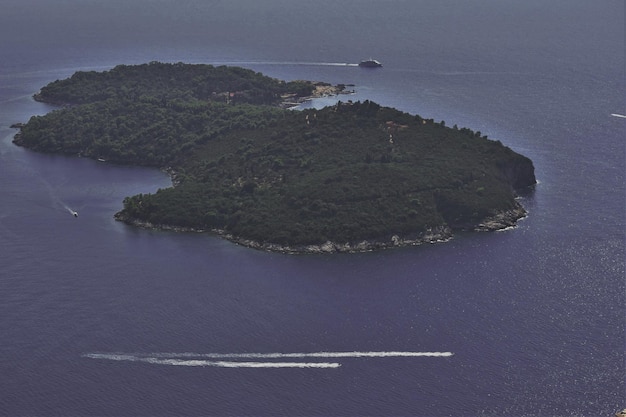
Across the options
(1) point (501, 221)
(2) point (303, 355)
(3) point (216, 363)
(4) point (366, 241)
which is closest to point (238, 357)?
(3) point (216, 363)

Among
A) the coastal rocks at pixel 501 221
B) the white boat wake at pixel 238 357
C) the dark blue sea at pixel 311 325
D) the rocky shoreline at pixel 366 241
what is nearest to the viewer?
the dark blue sea at pixel 311 325

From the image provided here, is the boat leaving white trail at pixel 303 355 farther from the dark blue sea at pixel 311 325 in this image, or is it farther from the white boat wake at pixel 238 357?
the dark blue sea at pixel 311 325

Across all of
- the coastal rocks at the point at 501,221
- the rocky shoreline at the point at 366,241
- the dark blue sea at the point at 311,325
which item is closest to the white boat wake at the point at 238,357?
the dark blue sea at the point at 311,325

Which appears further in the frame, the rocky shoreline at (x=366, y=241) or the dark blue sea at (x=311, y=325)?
the rocky shoreline at (x=366, y=241)

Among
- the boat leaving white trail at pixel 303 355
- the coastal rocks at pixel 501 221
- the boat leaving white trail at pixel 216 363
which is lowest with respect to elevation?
the boat leaving white trail at pixel 216 363

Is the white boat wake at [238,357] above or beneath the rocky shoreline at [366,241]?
beneath

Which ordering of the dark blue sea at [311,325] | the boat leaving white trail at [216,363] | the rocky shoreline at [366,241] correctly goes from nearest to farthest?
1. the dark blue sea at [311,325]
2. the boat leaving white trail at [216,363]
3. the rocky shoreline at [366,241]
